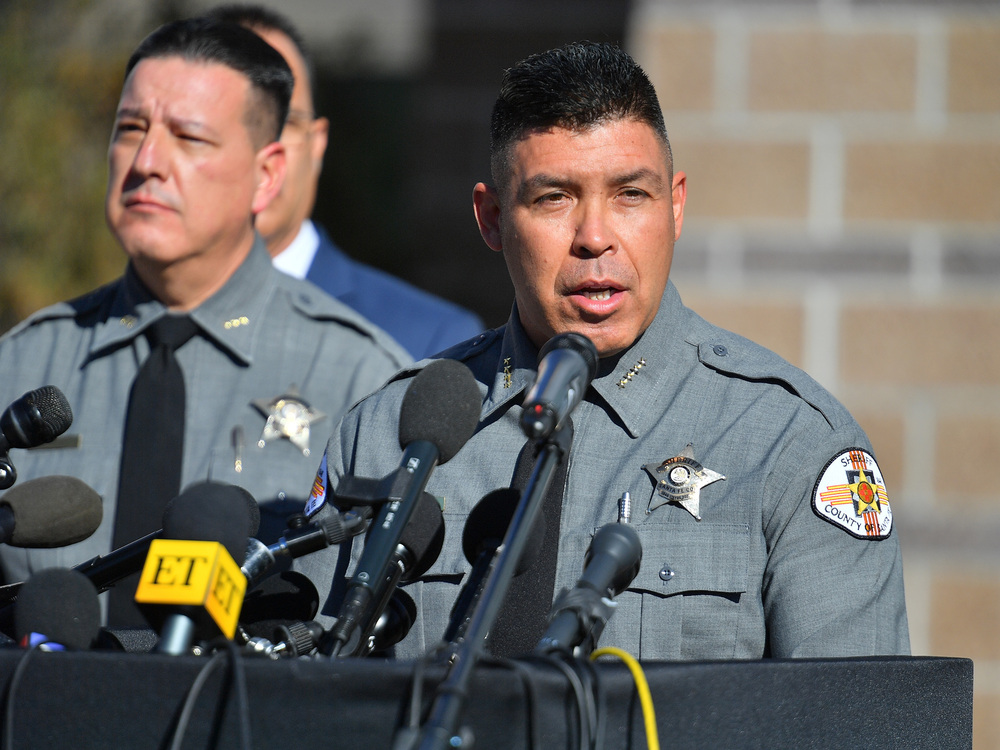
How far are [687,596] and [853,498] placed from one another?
35cm

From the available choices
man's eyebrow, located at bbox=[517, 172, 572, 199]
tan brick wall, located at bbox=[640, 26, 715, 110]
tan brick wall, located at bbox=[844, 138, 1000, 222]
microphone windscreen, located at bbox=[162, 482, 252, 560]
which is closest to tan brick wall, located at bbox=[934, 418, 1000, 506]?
tan brick wall, located at bbox=[844, 138, 1000, 222]

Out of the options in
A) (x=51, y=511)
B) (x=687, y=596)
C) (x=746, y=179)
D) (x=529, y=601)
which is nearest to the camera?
(x=51, y=511)

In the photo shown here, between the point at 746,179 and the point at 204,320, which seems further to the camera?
the point at 746,179

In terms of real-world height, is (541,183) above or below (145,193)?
below

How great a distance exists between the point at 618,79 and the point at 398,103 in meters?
3.49

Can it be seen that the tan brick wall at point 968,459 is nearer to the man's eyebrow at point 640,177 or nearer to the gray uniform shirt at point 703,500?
the gray uniform shirt at point 703,500

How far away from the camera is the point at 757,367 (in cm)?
258

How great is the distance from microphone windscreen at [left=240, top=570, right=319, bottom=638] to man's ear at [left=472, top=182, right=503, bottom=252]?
39.2 inches

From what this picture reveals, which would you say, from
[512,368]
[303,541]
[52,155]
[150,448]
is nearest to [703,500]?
[512,368]

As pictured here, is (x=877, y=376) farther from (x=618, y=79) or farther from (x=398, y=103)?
(x=398, y=103)

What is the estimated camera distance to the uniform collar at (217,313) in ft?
11.7

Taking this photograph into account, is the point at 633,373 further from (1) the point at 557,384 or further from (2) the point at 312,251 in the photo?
(2) the point at 312,251

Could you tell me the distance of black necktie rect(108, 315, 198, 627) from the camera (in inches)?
127

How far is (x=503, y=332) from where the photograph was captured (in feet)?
9.45
